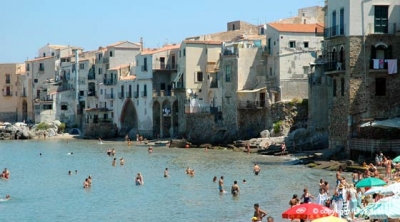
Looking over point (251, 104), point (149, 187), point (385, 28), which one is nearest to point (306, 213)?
point (149, 187)

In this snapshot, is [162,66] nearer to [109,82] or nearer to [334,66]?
[109,82]

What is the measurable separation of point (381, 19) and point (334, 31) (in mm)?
3014

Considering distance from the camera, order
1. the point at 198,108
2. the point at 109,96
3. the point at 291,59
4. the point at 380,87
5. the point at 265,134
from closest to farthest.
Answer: the point at 380,87 → the point at 265,134 → the point at 291,59 → the point at 198,108 → the point at 109,96

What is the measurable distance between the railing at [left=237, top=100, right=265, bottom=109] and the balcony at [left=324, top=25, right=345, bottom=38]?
1788 centimetres

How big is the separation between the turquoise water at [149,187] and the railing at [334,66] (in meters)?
6.39

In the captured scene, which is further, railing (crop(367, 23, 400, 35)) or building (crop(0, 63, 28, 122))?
building (crop(0, 63, 28, 122))

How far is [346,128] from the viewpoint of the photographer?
47969mm

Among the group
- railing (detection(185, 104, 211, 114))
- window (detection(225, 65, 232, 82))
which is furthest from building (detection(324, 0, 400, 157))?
railing (detection(185, 104, 211, 114))

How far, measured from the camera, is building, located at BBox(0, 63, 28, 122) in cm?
11650

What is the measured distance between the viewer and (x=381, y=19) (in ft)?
155

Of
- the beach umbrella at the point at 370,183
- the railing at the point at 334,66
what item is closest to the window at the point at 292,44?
the railing at the point at 334,66

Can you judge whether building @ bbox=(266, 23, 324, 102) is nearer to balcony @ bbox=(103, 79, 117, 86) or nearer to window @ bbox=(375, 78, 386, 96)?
A: window @ bbox=(375, 78, 386, 96)

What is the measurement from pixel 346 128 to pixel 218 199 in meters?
14.4

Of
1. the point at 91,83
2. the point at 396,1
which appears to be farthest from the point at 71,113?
the point at 396,1
